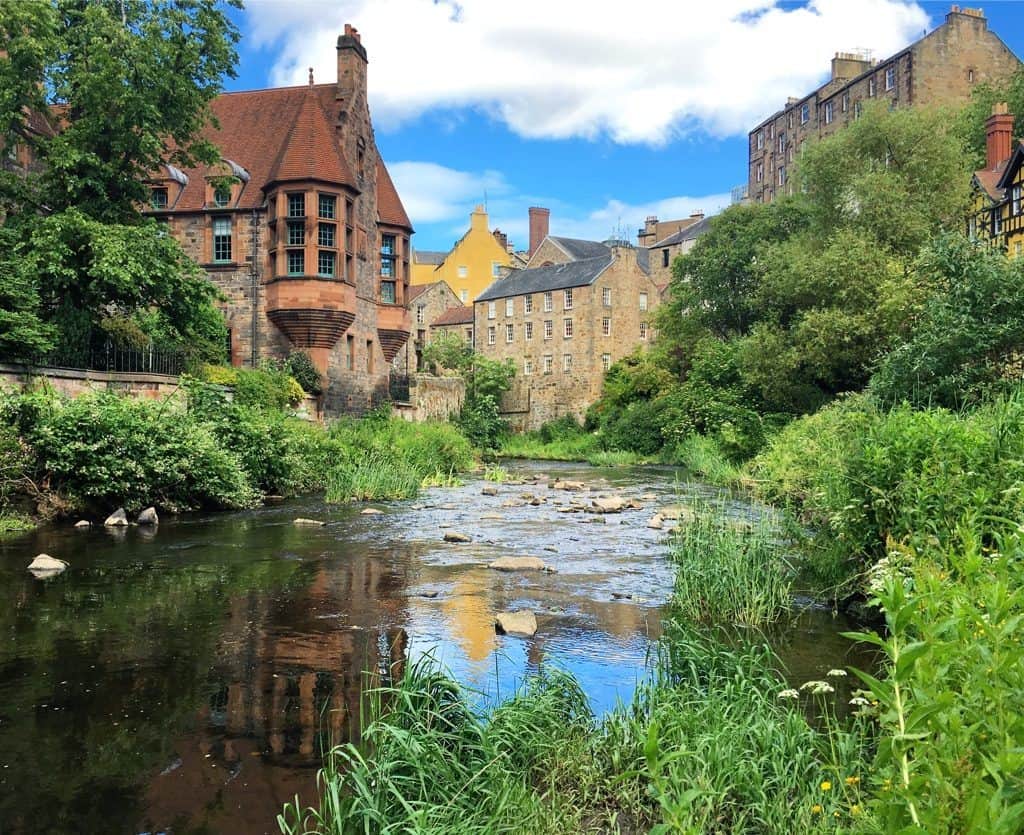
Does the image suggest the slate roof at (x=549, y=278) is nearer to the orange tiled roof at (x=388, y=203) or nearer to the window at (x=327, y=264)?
the orange tiled roof at (x=388, y=203)

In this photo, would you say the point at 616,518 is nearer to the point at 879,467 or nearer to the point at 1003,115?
the point at 879,467

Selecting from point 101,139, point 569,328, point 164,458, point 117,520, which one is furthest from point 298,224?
point 569,328

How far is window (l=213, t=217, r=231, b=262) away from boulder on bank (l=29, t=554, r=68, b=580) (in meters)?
21.0

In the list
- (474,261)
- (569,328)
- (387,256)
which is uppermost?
(474,261)

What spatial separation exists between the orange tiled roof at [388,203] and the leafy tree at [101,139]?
12512 millimetres

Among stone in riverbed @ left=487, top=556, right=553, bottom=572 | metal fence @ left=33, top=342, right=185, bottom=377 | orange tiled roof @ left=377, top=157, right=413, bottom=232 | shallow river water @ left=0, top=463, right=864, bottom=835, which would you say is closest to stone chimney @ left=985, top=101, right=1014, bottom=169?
orange tiled roof @ left=377, top=157, right=413, bottom=232

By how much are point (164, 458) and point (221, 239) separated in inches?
662

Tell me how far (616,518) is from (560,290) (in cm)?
4122

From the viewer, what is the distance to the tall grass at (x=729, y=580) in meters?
7.88

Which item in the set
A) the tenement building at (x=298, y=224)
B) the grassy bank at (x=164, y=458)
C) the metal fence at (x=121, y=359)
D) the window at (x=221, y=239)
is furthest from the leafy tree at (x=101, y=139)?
the window at (x=221, y=239)

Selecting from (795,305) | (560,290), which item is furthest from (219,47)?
(560,290)

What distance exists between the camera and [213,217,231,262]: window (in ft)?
98.3

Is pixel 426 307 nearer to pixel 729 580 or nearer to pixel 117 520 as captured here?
pixel 117 520

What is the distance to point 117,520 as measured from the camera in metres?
14.5
